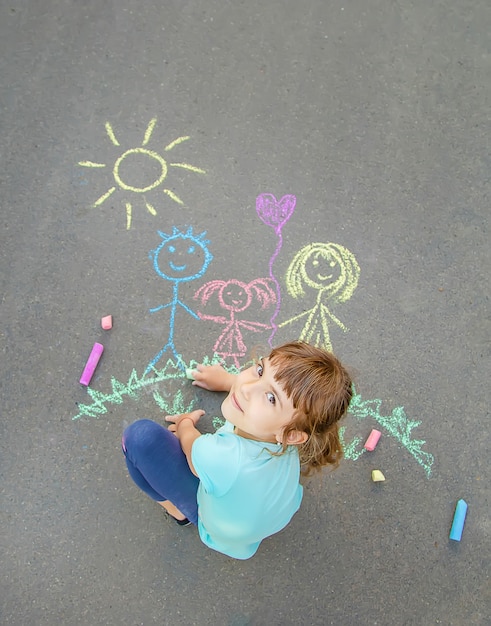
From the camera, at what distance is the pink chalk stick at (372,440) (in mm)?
2504

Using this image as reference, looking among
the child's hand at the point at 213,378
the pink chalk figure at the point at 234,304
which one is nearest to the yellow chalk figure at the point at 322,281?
the pink chalk figure at the point at 234,304

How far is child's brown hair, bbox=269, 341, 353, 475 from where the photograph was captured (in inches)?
65.0

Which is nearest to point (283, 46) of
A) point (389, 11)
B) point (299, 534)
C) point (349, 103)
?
point (349, 103)

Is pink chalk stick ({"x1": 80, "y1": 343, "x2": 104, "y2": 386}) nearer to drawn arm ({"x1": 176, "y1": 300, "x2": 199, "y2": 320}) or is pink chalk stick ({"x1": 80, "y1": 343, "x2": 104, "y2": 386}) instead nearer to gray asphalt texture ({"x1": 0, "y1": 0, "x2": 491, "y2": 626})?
gray asphalt texture ({"x1": 0, "y1": 0, "x2": 491, "y2": 626})

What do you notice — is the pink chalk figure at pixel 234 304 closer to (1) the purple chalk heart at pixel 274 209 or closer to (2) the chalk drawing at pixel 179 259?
(2) the chalk drawing at pixel 179 259

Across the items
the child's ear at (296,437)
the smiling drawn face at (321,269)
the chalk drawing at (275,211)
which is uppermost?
the chalk drawing at (275,211)

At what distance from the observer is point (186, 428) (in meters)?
2.28

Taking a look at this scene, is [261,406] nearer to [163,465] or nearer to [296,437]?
[296,437]

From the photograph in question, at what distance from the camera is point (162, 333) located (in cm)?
258

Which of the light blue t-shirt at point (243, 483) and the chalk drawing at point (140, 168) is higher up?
the chalk drawing at point (140, 168)

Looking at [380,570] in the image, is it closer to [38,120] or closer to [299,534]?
[299,534]

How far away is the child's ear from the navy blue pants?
0.58 meters

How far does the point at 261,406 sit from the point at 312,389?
0.61 ft

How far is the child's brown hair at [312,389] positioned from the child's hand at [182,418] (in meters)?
0.78
